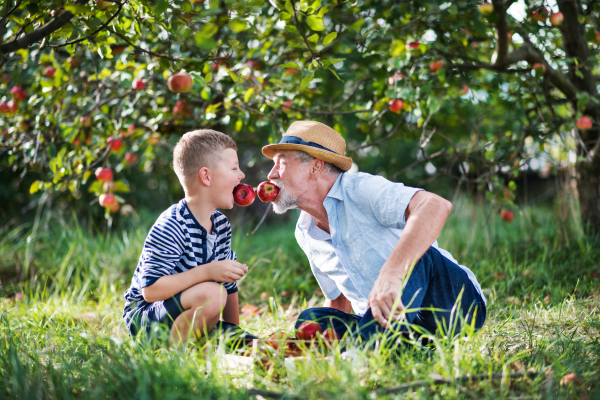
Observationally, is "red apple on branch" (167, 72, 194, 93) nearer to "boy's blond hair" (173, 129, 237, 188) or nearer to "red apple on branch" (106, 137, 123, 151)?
"boy's blond hair" (173, 129, 237, 188)

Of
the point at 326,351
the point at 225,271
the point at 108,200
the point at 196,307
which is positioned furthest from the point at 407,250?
the point at 108,200

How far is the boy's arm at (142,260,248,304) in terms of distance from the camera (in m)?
1.90

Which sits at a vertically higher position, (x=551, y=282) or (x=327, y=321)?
(x=327, y=321)

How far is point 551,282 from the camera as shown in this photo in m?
3.02

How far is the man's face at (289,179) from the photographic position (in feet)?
7.16

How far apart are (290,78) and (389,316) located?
2.38m

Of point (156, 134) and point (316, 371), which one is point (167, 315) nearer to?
point (316, 371)

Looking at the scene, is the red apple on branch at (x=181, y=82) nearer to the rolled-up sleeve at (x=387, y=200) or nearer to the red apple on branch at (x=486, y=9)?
the rolled-up sleeve at (x=387, y=200)

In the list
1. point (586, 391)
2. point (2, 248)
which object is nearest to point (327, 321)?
point (586, 391)

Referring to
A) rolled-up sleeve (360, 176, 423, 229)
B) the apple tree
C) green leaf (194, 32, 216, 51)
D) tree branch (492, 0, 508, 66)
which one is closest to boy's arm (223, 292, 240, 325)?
rolled-up sleeve (360, 176, 423, 229)

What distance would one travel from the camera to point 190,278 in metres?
1.93

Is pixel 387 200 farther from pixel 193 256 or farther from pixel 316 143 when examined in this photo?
pixel 193 256

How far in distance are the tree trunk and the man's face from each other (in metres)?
2.32

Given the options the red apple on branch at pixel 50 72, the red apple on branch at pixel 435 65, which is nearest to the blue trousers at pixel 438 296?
the red apple on branch at pixel 435 65
